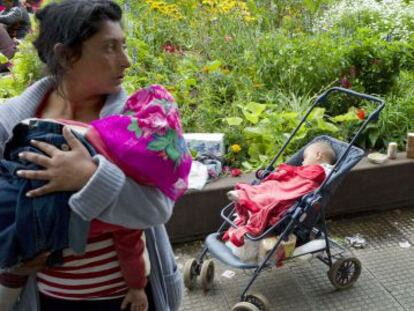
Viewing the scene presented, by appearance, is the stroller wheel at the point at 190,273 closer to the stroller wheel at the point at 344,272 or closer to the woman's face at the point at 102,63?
the stroller wheel at the point at 344,272

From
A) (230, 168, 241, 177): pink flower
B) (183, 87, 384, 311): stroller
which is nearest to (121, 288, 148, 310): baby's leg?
(183, 87, 384, 311): stroller

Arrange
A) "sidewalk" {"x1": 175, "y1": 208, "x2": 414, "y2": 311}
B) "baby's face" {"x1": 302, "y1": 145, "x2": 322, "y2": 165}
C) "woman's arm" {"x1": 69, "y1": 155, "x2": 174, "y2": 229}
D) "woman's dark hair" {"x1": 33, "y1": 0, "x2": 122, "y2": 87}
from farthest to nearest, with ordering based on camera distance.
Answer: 1. "baby's face" {"x1": 302, "y1": 145, "x2": 322, "y2": 165}
2. "sidewalk" {"x1": 175, "y1": 208, "x2": 414, "y2": 311}
3. "woman's dark hair" {"x1": 33, "y1": 0, "x2": 122, "y2": 87}
4. "woman's arm" {"x1": 69, "y1": 155, "x2": 174, "y2": 229}

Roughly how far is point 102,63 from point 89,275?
2.02ft

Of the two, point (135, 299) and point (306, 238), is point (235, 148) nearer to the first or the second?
point (306, 238)

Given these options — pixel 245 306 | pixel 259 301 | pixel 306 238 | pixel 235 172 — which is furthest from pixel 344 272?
pixel 235 172

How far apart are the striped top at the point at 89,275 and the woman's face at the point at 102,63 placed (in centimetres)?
44

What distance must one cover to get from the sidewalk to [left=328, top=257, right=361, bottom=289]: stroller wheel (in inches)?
2.5

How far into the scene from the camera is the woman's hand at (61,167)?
1242mm

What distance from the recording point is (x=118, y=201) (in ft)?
4.22

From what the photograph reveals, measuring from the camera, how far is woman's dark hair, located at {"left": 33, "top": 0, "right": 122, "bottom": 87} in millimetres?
1358

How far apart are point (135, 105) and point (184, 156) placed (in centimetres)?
20

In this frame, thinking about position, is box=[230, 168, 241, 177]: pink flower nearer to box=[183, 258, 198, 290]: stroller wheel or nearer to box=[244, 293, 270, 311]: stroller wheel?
box=[183, 258, 198, 290]: stroller wheel

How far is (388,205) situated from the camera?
4.33 meters

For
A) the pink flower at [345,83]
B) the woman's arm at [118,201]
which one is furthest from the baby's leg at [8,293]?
the pink flower at [345,83]
